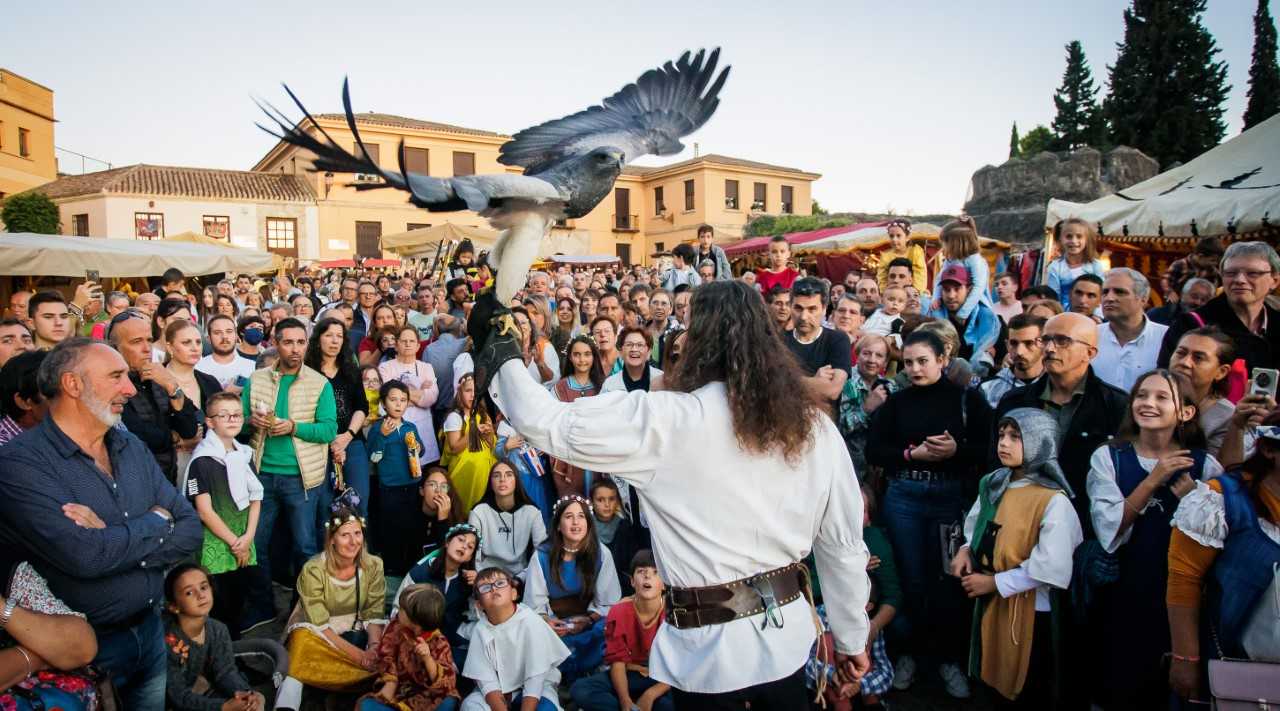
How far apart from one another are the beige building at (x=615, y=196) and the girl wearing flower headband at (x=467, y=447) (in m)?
25.0

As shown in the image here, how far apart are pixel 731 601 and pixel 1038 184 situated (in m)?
19.1

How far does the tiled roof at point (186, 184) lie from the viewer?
98.5 ft

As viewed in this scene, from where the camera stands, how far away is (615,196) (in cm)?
4000

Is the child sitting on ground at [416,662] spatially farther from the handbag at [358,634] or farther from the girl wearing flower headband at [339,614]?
the handbag at [358,634]

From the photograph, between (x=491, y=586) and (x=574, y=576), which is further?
(x=574, y=576)

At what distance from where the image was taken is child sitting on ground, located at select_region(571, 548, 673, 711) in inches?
143

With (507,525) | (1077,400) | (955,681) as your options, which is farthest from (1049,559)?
(507,525)

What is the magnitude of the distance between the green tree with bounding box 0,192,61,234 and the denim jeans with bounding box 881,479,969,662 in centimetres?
2965

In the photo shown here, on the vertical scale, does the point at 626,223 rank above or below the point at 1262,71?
below

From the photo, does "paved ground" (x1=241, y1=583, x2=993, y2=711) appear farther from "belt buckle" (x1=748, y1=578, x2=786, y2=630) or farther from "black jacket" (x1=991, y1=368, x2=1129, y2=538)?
"belt buckle" (x1=748, y1=578, x2=786, y2=630)

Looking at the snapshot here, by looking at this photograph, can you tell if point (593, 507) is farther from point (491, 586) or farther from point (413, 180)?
point (413, 180)

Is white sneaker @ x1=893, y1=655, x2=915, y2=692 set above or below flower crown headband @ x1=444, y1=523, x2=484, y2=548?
below

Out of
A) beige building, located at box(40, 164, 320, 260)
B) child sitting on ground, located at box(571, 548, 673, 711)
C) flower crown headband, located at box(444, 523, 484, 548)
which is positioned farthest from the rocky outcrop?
beige building, located at box(40, 164, 320, 260)

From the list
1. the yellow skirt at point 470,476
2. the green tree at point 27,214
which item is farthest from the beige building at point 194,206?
the yellow skirt at point 470,476
